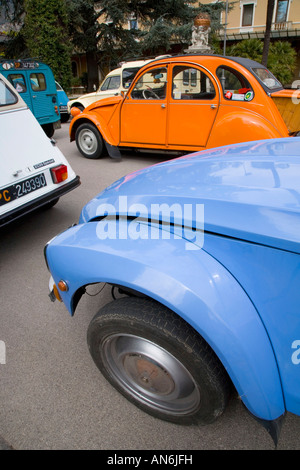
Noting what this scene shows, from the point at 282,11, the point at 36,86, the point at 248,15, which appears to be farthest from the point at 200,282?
the point at 248,15

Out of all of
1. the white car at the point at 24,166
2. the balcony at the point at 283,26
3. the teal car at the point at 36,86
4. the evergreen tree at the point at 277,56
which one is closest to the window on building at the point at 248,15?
the balcony at the point at 283,26

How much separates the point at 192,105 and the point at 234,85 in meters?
0.75

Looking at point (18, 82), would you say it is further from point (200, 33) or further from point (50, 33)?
point (50, 33)

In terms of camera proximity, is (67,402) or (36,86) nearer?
(67,402)

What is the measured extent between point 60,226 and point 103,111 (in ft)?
11.1

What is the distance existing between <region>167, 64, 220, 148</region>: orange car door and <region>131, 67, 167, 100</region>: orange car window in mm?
225

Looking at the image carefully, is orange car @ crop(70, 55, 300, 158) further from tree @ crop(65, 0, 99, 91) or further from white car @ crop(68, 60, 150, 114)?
tree @ crop(65, 0, 99, 91)

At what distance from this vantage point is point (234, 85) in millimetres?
5031

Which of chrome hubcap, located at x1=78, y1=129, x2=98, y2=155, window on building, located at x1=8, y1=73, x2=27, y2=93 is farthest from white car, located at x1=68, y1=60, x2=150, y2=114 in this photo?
chrome hubcap, located at x1=78, y1=129, x2=98, y2=155

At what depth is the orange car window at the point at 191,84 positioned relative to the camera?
5122 millimetres

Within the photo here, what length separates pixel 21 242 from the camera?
3637mm
